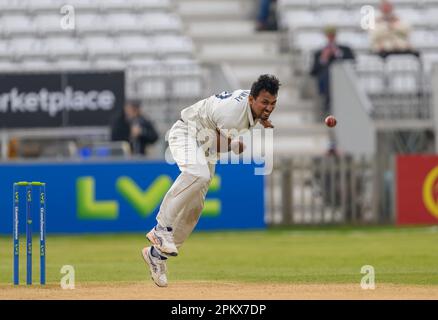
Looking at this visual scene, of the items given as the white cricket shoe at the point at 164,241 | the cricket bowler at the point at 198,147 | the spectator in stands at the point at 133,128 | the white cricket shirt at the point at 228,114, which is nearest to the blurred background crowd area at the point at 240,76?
the spectator in stands at the point at 133,128

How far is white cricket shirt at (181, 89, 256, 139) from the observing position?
1312cm

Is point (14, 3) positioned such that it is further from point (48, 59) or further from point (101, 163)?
point (101, 163)

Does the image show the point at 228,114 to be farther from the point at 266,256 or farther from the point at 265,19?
the point at 265,19

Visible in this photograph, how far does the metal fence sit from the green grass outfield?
2.38ft

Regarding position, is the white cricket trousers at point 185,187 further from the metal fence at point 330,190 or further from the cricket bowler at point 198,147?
the metal fence at point 330,190

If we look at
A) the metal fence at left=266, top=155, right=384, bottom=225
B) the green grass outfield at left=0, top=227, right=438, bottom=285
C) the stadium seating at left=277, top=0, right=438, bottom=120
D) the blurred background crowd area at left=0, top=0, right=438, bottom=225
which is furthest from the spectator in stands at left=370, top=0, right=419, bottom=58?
the green grass outfield at left=0, top=227, right=438, bottom=285

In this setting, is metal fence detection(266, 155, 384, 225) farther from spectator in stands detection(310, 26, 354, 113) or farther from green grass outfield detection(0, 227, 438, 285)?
spectator in stands detection(310, 26, 354, 113)

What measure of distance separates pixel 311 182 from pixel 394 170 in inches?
64.4

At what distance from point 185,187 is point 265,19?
58.6 ft

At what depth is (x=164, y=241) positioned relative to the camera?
1320 cm

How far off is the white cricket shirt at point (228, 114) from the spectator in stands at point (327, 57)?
1372cm

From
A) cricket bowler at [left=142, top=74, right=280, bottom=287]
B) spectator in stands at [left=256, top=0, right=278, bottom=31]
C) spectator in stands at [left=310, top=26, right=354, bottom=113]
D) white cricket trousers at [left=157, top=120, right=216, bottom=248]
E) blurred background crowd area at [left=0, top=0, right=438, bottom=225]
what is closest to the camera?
cricket bowler at [left=142, top=74, right=280, bottom=287]

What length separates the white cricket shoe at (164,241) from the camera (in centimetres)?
1316

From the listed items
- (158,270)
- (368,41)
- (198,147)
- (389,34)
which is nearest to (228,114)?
(198,147)
